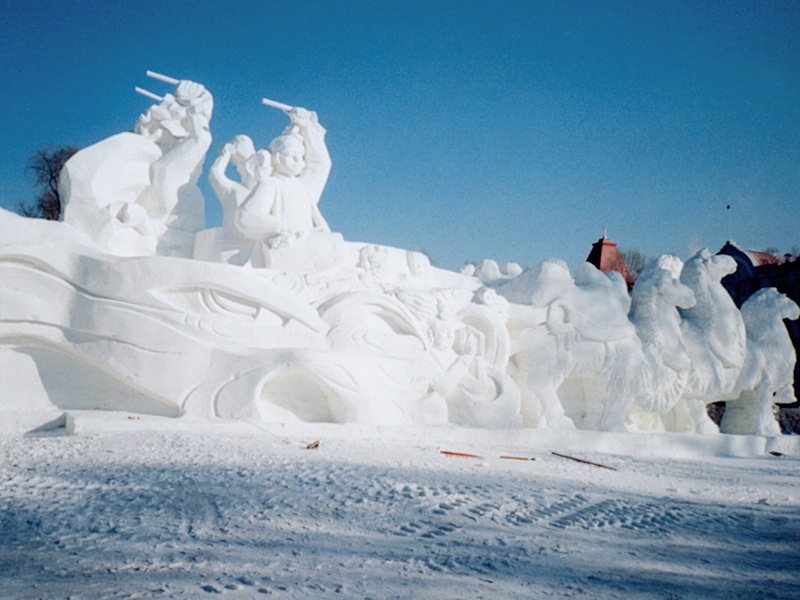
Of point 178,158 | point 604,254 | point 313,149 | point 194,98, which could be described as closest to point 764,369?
point 313,149

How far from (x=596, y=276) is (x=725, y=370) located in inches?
61.5

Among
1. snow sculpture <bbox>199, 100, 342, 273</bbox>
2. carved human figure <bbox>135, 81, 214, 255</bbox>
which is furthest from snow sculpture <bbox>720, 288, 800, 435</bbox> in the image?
carved human figure <bbox>135, 81, 214, 255</bbox>

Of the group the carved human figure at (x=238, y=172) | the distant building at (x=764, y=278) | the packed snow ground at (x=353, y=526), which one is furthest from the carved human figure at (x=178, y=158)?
the distant building at (x=764, y=278)

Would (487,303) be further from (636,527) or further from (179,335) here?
(636,527)

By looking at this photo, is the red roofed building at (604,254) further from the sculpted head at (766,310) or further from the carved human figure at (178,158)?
the carved human figure at (178,158)

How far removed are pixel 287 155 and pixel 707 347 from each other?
4233 mm

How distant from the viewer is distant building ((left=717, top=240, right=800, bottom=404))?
14445mm

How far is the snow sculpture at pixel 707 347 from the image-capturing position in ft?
21.1

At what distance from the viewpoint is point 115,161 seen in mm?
5621

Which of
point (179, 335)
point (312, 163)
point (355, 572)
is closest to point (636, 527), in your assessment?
point (355, 572)

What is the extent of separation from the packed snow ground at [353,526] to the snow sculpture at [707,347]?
2.77 m

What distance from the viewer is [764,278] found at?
15.1 meters

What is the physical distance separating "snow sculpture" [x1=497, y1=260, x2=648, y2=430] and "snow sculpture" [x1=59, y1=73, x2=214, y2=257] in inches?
114

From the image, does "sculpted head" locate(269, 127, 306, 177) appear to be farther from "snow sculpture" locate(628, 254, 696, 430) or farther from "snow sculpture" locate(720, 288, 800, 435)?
"snow sculpture" locate(720, 288, 800, 435)
